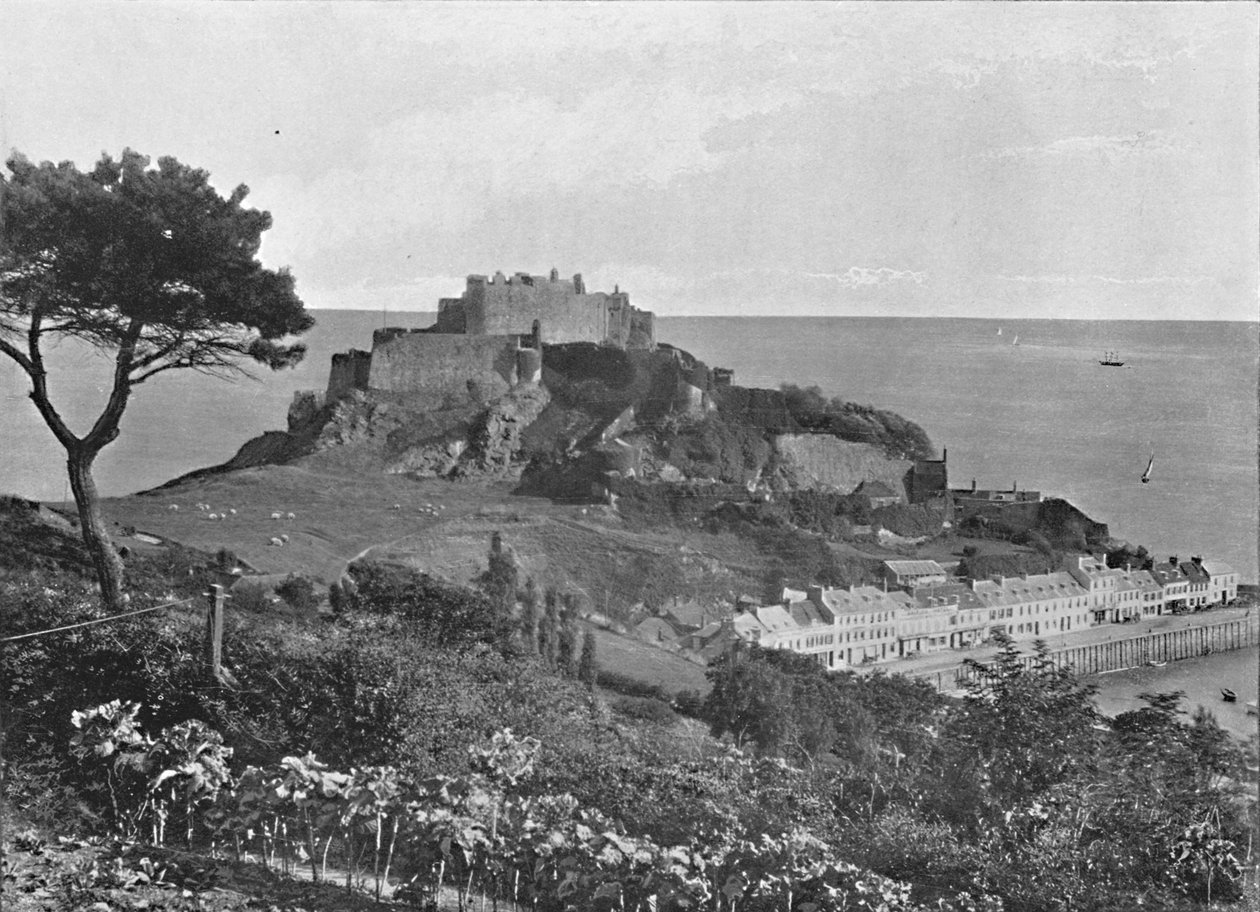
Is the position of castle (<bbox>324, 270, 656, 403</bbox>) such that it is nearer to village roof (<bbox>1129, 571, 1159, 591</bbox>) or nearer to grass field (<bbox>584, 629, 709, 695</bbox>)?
grass field (<bbox>584, 629, 709, 695</bbox>)

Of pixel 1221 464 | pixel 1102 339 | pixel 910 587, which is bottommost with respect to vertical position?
pixel 910 587

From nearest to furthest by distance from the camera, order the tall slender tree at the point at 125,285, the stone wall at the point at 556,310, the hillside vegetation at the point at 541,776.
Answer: the hillside vegetation at the point at 541,776, the stone wall at the point at 556,310, the tall slender tree at the point at 125,285

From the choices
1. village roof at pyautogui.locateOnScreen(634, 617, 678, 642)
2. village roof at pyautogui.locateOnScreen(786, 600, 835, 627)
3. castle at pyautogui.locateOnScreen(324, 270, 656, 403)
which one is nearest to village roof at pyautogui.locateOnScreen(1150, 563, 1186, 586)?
village roof at pyautogui.locateOnScreen(786, 600, 835, 627)

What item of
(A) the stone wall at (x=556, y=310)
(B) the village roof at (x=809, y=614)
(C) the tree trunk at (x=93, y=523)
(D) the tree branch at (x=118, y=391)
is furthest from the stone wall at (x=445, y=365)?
(B) the village roof at (x=809, y=614)

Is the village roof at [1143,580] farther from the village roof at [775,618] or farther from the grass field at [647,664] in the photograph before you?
the grass field at [647,664]

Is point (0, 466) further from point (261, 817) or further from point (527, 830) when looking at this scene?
point (527, 830)

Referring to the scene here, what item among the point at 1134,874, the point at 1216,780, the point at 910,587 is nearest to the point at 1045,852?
the point at 1134,874
